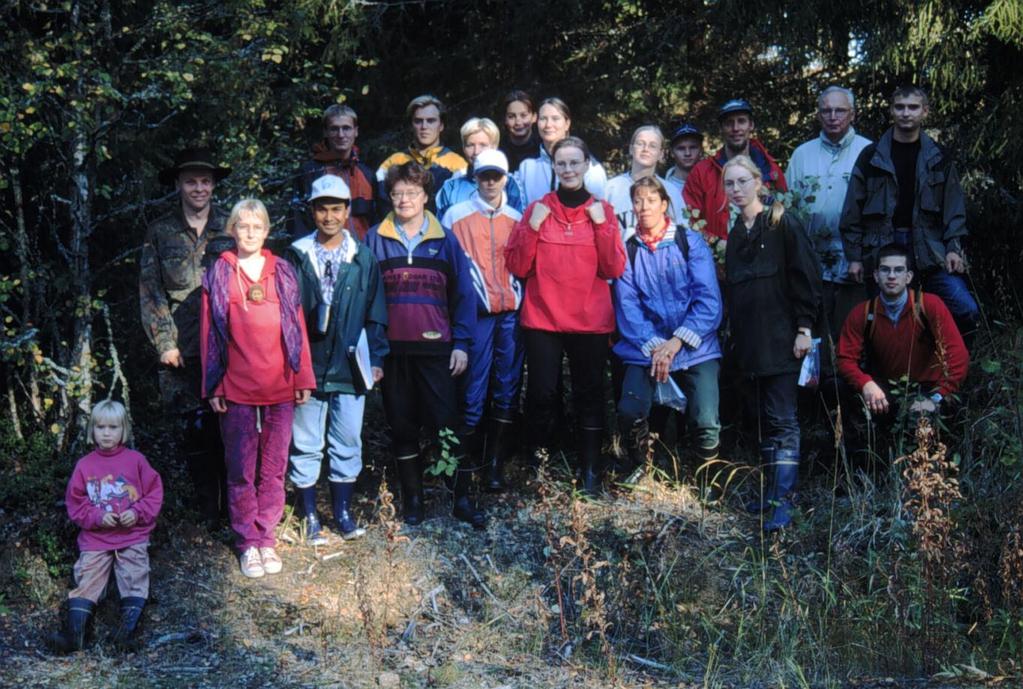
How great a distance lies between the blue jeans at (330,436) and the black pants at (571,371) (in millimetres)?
1097

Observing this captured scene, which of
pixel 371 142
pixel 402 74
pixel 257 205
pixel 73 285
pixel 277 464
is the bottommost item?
pixel 277 464

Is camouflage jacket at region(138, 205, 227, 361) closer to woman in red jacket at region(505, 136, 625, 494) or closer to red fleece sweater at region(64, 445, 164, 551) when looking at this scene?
red fleece sweater at region(64, 445, 164, 551)

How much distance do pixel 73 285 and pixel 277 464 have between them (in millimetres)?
1836

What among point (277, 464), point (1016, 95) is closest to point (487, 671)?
point (277, 464)

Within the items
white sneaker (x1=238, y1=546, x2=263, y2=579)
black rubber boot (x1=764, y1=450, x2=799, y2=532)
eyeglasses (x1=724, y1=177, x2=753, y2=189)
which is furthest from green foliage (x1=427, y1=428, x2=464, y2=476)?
eyeglasses (x1=724, y1=177, x2=753, y2=189)

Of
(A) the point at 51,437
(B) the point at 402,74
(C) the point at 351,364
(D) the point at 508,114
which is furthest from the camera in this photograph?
(B) the point at 402,74

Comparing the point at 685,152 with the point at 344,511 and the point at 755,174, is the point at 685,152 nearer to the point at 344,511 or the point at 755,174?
the point at 755,174

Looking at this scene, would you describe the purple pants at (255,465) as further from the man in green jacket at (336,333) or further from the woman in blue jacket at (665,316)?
the woman in blue jacket at (665,316)

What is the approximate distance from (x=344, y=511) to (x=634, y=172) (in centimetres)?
292

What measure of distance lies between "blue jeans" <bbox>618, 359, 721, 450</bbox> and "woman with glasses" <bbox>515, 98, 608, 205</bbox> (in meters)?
1.47

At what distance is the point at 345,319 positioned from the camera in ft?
22.4

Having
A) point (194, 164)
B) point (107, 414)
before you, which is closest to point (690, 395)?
point (194, 164)

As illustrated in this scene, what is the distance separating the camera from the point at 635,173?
764cm

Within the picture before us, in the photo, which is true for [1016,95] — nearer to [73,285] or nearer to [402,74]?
[402,74]
